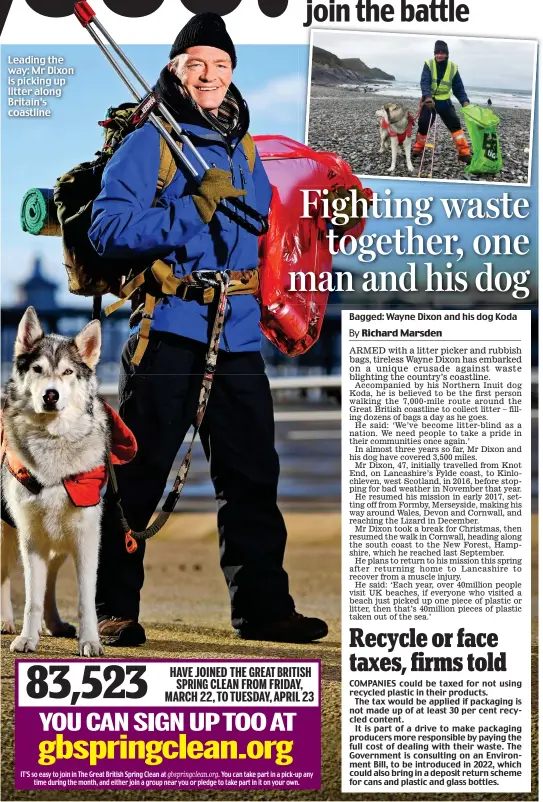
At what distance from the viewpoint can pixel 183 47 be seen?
4.73m

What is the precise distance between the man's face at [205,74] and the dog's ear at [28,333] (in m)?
1.09

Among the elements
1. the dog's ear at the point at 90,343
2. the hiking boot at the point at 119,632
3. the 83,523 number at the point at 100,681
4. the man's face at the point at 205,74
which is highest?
the man's face at the point at 205,74

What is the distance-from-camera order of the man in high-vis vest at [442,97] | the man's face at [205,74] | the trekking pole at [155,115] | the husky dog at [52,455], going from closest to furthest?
the husky dog at [52,455], the trekking pole at [155,115], the man's face at [205,74], the man in high-vis vest at [442,97]

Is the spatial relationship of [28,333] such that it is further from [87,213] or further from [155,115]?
[155,115]

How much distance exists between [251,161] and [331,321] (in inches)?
28.7

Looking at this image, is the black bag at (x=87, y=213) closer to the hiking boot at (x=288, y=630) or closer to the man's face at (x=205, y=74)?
the man's face at (x=205, y=74)

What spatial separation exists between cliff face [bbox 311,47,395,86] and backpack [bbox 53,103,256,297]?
402 mm

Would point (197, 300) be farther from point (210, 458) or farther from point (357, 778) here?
point (357, 778)

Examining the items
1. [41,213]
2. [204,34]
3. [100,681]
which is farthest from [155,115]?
[100,681]

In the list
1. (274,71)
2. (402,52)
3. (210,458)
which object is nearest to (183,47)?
(274,71)

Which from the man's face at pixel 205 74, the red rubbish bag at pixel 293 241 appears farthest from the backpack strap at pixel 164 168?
the red rubbish bag at pixel 293 241

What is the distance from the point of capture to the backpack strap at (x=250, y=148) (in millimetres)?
4746

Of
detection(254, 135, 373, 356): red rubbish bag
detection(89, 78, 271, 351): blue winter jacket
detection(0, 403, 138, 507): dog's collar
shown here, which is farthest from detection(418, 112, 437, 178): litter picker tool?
detection(0, 403, 138, 507): dog's collar

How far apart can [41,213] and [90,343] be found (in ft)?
2.03
